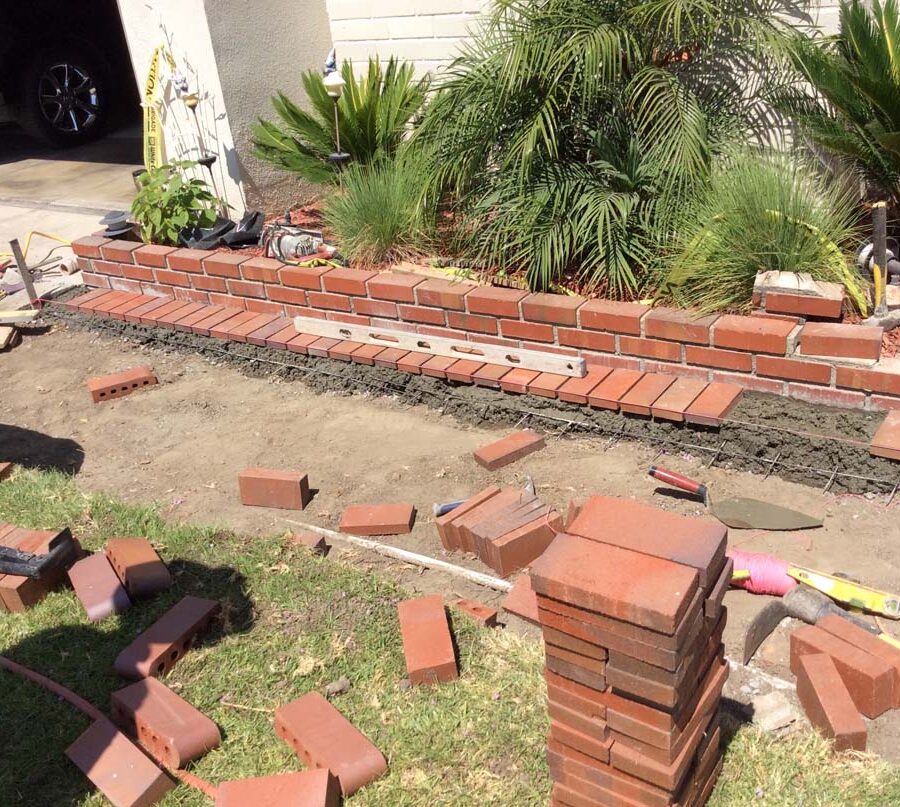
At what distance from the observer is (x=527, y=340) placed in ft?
14.6

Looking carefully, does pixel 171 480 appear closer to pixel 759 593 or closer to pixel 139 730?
pixel 139 730

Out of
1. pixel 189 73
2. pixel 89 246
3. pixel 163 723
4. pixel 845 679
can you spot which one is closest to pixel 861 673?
pixel 845 679

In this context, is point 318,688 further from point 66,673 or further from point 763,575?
point 763,575

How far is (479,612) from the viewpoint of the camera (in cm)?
309

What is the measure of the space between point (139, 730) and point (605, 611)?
1544 mm

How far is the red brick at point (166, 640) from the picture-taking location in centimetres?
297

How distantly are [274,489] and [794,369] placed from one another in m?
2.12

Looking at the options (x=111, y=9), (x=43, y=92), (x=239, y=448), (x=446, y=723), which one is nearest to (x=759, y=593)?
(x=446, y=723)

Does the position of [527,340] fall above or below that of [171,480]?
above

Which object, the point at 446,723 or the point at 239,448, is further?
the point at 239,448

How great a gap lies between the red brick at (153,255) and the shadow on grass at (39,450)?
58.0 inches

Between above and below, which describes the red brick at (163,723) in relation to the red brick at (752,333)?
below

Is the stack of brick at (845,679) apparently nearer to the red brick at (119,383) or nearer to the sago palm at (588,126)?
the sago palm at (588,126)

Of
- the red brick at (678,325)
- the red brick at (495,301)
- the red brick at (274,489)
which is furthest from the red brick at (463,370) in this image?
the red brick at (274,489)
